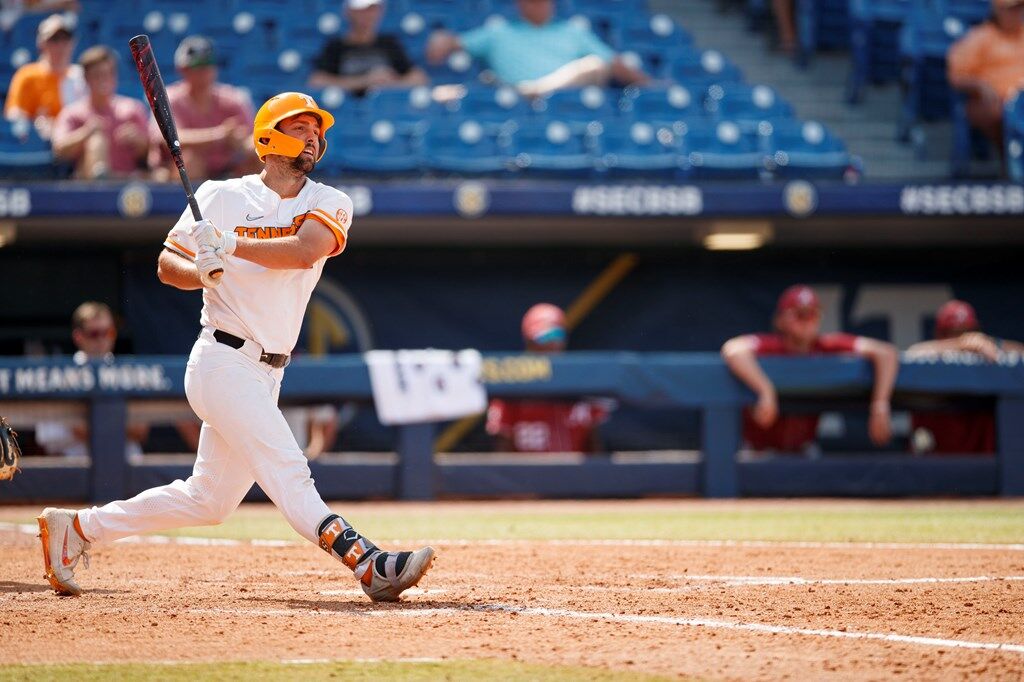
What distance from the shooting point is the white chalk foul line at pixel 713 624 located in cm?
386

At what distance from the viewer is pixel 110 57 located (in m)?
10.3

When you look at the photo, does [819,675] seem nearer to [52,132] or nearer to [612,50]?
[52,132]

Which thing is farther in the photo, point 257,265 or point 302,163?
point 302,163

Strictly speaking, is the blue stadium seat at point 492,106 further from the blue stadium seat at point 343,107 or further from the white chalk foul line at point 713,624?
the white chalk foul line at point 713,624

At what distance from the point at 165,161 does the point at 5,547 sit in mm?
4252

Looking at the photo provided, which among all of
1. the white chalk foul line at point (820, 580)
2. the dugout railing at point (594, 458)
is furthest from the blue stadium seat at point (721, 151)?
the white chalk foul line at point (820, 580)

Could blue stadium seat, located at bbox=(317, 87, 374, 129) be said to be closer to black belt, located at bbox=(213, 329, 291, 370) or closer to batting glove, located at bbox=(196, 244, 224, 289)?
black belt, located at bbox=(213, 329, 291, 370)

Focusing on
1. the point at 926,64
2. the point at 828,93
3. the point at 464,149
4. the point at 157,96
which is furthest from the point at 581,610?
the point at 828,93

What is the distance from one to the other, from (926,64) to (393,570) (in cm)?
907

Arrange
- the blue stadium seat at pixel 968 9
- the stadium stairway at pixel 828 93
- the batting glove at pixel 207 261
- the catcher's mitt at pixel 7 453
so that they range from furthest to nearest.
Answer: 1. the blue stadium seat at pixel 968 9
2. the stadium stairway at pixel 828 93
3. the catcher's mitt at pixel 7 453
4. the batting glove at pixel 207 261

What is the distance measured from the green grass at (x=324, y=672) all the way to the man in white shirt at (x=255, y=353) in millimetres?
1048

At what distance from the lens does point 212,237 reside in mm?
4469

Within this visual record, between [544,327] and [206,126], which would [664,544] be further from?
[206,126]

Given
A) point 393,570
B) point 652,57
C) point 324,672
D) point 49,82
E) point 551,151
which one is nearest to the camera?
point 324,672
